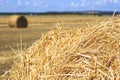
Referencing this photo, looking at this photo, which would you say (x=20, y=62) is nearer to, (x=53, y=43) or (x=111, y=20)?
(x=53, y=43)

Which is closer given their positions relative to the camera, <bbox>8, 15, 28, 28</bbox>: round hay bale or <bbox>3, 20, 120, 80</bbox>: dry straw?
<bbox>3, 20, 120, 80</bbox>: dry straw

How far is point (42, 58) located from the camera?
16.8 ft

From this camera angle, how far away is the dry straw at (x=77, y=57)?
4.28 meters

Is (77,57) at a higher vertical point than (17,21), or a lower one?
higher

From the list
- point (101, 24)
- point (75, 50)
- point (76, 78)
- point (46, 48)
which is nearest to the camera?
point (76, 78)

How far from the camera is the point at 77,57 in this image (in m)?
4.57

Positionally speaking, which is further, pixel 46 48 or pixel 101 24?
pixel 46 48

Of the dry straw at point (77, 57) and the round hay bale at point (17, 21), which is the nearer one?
the dry straw at point (77, 57)

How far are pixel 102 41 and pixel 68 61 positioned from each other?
46 cm

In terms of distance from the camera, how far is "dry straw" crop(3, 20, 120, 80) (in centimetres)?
428

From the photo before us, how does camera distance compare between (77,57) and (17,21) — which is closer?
(77,57)

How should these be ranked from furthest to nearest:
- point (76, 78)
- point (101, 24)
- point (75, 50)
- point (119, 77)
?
point (101, 24) → point (75, 50) → point (76, 78) → point (119, 77)

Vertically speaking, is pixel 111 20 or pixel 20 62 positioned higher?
pixel 111 20

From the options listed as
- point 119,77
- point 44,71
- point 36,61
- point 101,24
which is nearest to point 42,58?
point 36,61
